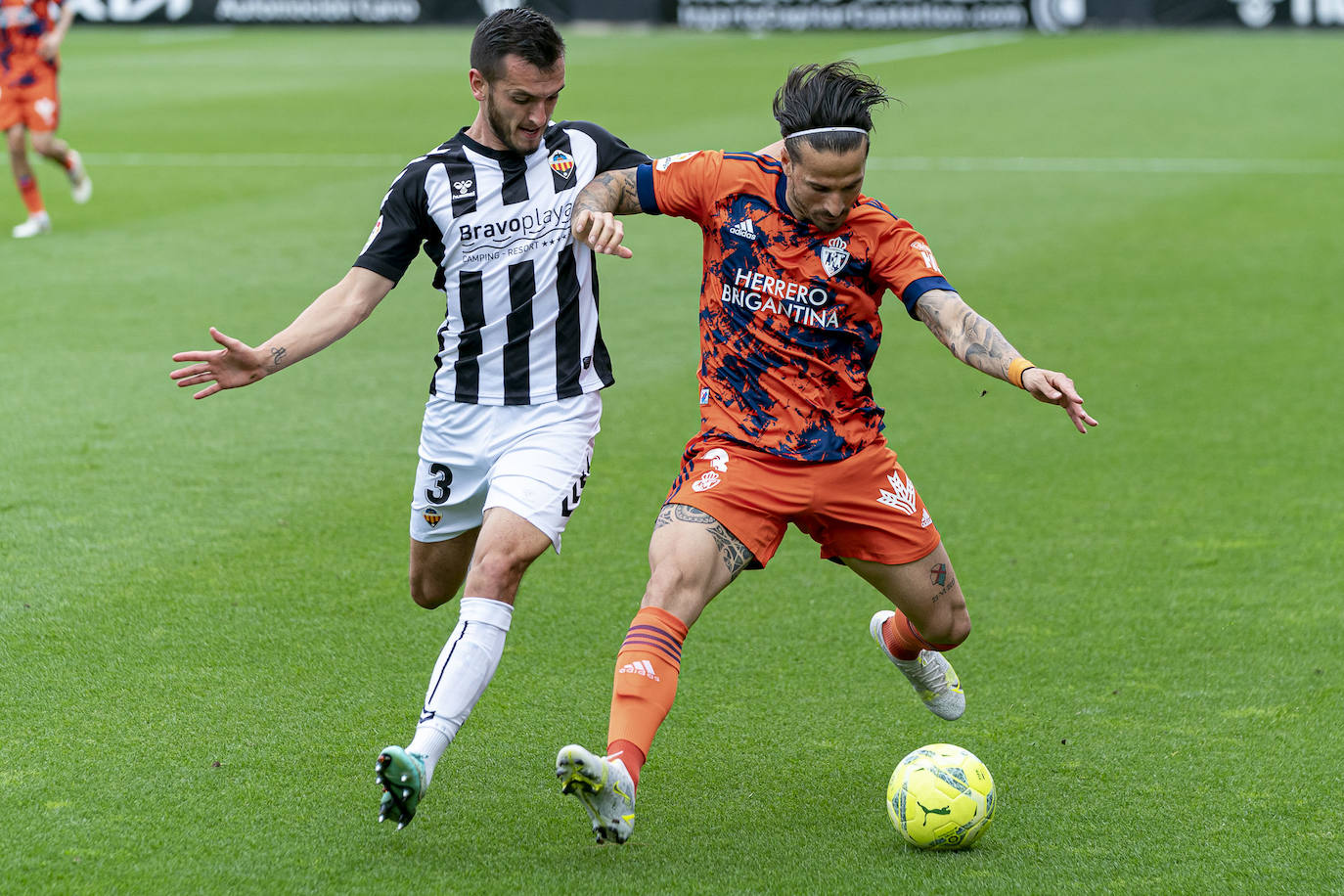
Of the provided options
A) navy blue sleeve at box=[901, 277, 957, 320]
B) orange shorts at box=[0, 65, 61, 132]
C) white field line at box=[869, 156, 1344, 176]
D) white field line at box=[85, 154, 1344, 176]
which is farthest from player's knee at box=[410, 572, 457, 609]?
white field line at box=[869, 156, 1344, 176]

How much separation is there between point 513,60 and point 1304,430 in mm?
5832

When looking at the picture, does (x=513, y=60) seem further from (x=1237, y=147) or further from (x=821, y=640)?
(x=1237, y=147)

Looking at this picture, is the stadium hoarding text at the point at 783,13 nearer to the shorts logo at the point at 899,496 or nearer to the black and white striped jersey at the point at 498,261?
the black and white striped jersey at the point at 498,261

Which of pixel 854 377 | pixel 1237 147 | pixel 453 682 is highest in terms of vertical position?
pixel 854 377

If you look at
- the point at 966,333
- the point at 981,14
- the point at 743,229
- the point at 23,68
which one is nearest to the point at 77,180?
the point at 23,68

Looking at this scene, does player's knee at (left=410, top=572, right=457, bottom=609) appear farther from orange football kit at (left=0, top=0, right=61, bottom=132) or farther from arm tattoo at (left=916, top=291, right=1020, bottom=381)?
orange football kit at (left=0, top=0, right=61, bottom=132)

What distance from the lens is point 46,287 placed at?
11828 mm

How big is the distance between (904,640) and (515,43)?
2307 mm

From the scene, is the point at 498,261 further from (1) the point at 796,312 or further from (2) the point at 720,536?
(2) the point at 720,536

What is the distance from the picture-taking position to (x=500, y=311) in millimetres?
5117

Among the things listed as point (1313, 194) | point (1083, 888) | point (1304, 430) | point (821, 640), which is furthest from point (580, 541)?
point (1313, 194)

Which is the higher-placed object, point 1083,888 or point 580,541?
point 1083,888

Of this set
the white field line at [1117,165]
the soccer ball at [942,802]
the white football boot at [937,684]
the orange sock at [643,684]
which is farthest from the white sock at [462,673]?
the white field line at [1117,165]

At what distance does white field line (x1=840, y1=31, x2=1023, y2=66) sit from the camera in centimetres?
2794
